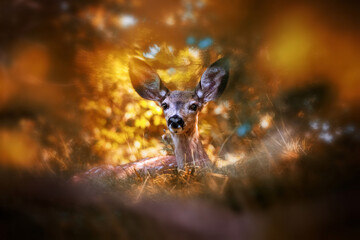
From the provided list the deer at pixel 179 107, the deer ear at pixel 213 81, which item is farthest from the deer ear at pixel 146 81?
the deer ear at pixel 213 81

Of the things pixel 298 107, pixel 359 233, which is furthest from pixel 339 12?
pixel 359 233

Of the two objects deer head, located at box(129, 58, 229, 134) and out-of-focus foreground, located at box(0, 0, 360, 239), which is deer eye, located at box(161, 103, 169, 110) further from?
out-of-focus foreground, located at box(0, 0, 360, 239)

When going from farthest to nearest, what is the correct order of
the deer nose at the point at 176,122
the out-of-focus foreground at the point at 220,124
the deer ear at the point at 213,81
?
the deer nose at the point at 176,122
the deer ear at the point at 213,81
the out-of-focus foreground at the point at 220,124

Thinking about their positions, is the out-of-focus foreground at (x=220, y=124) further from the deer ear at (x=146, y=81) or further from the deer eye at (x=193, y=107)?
the deer eye at (x=193, y=107)

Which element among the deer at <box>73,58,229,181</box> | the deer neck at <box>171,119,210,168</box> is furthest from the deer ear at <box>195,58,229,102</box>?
the deer neck at <box>171,119,210,168</box>

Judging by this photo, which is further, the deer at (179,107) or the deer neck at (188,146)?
the deer neck at (188,146)

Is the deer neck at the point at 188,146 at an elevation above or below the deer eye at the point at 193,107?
below

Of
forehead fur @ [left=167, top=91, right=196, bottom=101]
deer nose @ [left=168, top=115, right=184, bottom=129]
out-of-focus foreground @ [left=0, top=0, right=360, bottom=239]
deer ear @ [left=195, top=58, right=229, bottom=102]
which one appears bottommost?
out-of-focus foreground @ [left=0, top=0, right=360, bottom=239]

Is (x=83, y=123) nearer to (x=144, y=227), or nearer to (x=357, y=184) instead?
(x=144, y=227)
